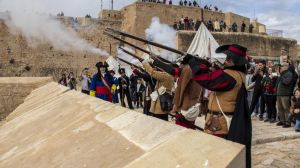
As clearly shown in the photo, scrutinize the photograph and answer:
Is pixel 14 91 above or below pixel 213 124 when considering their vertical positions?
below

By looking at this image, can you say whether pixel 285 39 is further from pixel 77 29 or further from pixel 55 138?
pixel 55 138

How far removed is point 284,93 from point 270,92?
2.47 feet

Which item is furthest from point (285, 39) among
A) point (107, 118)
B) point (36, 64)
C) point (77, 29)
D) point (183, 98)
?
point (107, 118)

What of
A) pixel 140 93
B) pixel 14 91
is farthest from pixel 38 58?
pixel 14 91

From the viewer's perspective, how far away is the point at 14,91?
32.3 feet

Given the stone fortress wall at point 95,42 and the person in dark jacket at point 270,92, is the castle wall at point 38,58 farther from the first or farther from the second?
the person in dark jacket at point 270,92

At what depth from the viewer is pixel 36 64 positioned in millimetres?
31703

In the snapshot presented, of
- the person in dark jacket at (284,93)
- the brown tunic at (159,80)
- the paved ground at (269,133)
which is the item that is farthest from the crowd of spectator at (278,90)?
the brown tunic at (159,80)

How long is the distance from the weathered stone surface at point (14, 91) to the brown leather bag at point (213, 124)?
694 cm

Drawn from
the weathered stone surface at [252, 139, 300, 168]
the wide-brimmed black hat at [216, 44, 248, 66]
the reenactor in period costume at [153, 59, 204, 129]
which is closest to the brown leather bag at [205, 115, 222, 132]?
the wide-brimmed black hat at [216, 44, 248, 66]

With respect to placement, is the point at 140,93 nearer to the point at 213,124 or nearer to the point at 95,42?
the point at 213,124

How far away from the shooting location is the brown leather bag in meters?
3.45

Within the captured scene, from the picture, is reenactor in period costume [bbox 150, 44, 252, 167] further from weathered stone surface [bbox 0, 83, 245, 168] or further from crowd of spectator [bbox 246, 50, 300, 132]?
crowd of spectator [bbox 246, 50, 300, 132]

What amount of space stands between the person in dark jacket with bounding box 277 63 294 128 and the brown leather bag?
4906mm
